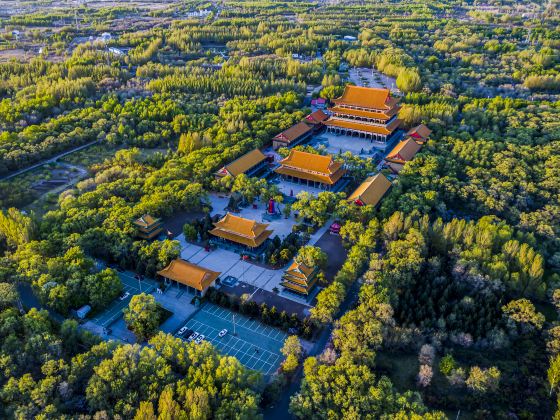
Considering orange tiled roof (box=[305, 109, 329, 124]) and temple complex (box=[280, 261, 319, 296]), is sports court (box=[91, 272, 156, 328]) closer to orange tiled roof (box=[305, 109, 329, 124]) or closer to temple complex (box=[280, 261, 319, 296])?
temple complex (box=[280, 261, 319, 296])

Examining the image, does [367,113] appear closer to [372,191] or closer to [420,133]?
[420,133]

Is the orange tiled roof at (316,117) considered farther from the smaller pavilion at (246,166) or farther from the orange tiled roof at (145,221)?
the orange tiled roof at (145,221)

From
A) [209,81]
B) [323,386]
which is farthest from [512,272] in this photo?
[209,81]

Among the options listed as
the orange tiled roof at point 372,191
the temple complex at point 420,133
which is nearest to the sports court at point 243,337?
the orange tiled roof at point 372,191

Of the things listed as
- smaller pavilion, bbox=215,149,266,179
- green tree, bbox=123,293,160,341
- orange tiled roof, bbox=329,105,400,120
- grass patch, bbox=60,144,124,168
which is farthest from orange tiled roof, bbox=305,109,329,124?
green tree, bbox=123,293,160,341

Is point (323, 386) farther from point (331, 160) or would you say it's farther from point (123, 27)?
point (123, 27)
